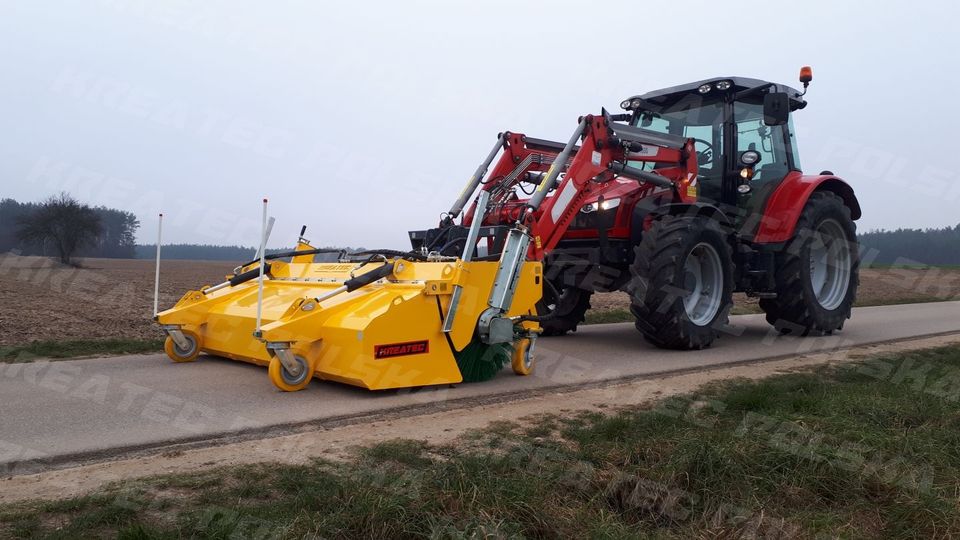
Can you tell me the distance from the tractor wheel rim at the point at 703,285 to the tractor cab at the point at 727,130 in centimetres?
96

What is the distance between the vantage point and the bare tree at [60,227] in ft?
109

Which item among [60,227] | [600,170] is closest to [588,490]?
[600,170]

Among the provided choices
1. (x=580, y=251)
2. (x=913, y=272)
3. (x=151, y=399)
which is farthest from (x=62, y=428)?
(x=913, y=272)

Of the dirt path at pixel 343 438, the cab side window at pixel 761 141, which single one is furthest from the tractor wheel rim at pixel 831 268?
the dirt path at pixel 343 438

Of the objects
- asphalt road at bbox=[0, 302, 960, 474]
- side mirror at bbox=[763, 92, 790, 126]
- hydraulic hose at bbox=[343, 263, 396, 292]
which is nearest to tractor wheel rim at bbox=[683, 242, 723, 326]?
asphalt road at bbox=[0, 302, 960, 474]

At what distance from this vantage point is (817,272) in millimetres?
9961

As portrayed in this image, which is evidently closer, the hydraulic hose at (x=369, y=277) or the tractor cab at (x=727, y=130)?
the hydraulic hose at (x=369, y=277)

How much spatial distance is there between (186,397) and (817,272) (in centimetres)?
843

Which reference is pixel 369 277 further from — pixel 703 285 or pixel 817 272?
pixel 817 272

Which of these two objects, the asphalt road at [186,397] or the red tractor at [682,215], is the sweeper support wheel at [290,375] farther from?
the red tractor at [682,215]

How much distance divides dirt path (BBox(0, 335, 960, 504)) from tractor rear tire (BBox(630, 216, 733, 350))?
986 mm

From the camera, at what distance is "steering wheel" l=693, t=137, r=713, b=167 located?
8.77 meters

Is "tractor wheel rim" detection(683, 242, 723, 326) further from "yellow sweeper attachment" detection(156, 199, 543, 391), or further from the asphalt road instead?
"yellow sweeper attachment" detection(156, 199, 543, 391)

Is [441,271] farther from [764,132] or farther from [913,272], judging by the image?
[913,272]
